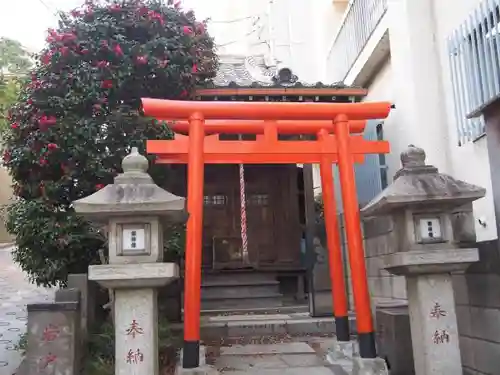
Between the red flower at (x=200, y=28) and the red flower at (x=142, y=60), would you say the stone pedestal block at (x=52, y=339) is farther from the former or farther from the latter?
the red flower at (x=200, y=28)

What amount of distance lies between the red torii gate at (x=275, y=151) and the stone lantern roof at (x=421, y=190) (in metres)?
1.17

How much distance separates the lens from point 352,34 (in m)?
11.4

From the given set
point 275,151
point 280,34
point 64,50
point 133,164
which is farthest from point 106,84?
point 280,34

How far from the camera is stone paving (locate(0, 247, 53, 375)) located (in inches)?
290

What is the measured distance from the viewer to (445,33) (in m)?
7.64

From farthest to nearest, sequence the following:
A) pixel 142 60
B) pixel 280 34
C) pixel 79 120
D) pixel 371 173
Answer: pixel 280 34 < pixel 371 173 < pixel 142 60 < pixel 79 120

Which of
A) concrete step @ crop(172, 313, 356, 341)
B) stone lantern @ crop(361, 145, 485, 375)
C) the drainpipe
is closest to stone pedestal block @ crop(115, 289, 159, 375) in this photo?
stone lantern @ crop(361, 145, 485, 375)

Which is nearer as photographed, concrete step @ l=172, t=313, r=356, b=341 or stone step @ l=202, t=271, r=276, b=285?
concrete step @ l=172, t=313, r=356, b=341

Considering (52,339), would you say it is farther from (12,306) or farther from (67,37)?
(12,306)

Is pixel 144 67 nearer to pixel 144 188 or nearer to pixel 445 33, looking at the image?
pixel 144 188

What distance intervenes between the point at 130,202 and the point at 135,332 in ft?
4.39

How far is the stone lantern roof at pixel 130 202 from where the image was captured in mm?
4918

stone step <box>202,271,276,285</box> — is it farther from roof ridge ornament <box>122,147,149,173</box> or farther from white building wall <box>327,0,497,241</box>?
roof ridge ornament <box>122,147,149,173</box>

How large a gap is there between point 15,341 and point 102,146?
3.73m
